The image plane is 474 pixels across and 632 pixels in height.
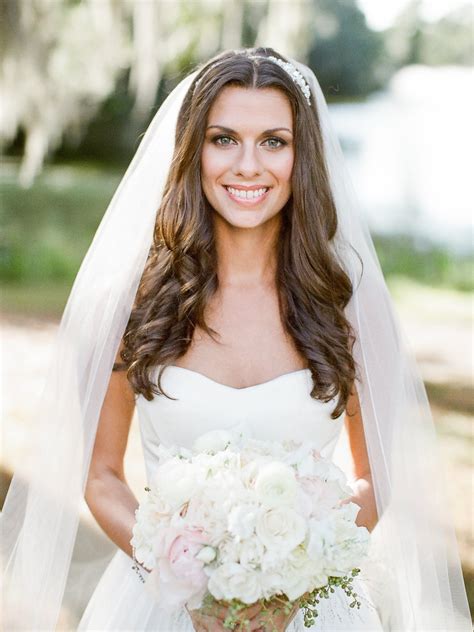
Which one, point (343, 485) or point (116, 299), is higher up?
point (116, 299)

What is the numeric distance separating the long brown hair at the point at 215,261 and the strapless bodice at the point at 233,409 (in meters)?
0.04

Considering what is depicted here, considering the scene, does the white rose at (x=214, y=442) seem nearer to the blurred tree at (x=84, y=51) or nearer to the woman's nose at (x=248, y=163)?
the woman's nose at (x=248, y=163)


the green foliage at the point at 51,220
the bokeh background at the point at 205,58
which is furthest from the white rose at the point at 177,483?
the green foliage at the point at 51,220

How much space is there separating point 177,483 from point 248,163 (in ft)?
3.42

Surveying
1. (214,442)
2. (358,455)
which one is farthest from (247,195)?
(358,455)

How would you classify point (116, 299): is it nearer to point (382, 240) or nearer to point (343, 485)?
point (343, 485)

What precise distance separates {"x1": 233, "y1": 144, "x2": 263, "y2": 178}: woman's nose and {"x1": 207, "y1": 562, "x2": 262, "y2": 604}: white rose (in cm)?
122

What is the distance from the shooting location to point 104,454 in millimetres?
2832

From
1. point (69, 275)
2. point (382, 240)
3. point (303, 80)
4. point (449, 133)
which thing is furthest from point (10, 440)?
point (449, 133)

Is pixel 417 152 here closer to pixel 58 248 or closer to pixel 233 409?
pixel 58 248

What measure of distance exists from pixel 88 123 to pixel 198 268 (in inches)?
697

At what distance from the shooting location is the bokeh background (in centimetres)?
1164

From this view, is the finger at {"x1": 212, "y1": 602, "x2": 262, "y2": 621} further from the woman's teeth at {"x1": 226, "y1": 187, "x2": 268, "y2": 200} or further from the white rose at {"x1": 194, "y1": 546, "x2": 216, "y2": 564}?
the woman's teeth at {"x1": 226, "y1": 187, "x2": 268, "y2": 200}

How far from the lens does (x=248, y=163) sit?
2.66 m
